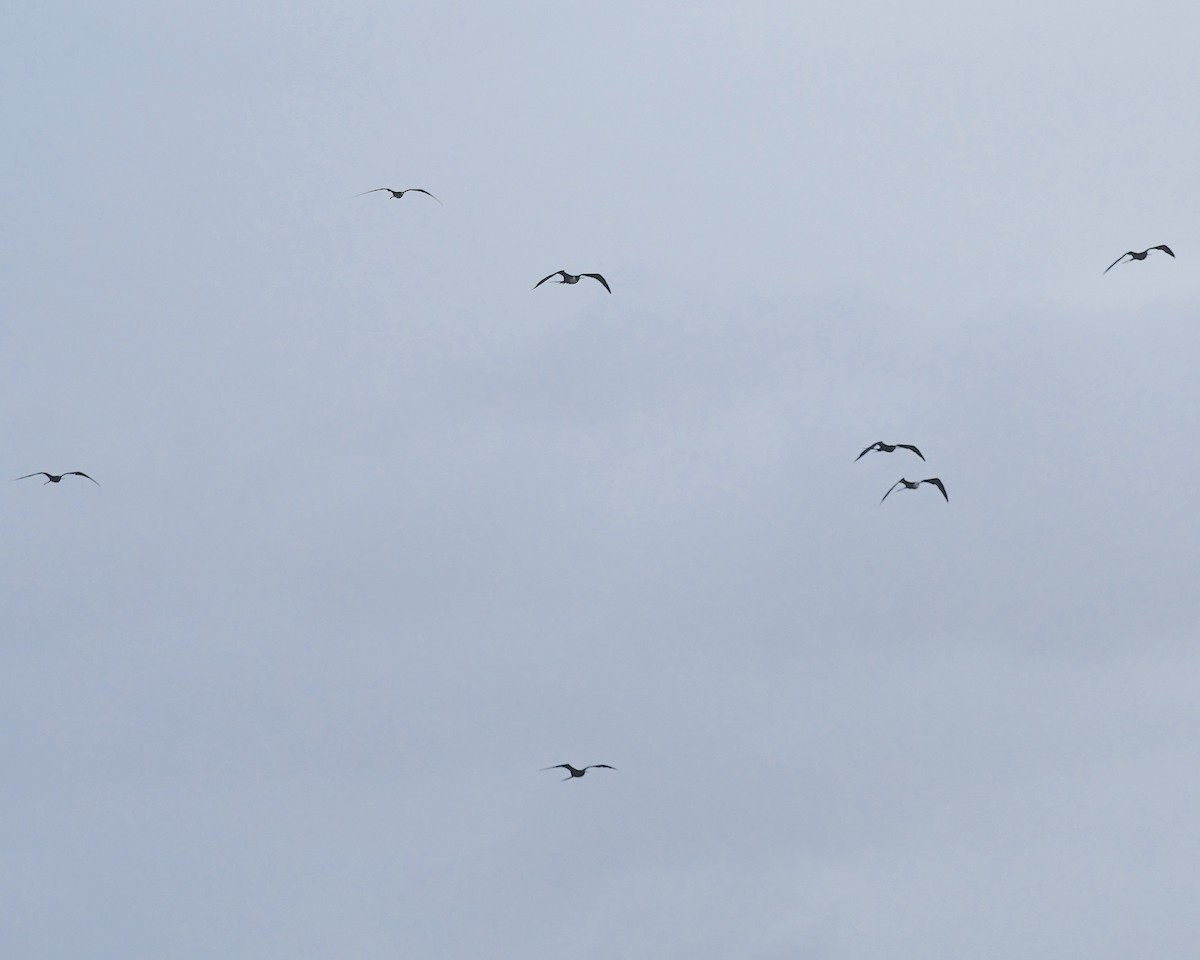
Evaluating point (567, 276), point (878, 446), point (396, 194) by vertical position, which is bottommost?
point (878, 446)

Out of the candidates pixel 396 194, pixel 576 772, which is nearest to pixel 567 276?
pixel 396 194

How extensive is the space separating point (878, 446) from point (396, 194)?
42.5 m

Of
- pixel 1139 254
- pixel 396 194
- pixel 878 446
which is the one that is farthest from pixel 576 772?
pixel 1139 254

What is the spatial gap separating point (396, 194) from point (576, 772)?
4628cm

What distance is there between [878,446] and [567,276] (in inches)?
945

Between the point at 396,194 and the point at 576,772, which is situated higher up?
the point at 396,194

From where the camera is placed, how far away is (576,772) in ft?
349

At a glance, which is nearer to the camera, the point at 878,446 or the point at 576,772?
the point at 878,446

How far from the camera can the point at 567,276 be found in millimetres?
97688

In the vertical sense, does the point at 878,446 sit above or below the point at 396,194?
below

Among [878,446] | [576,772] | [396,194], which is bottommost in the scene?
[576,772]

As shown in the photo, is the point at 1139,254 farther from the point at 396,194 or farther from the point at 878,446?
the point at 396,194

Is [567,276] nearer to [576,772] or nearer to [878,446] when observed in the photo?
[878,446]

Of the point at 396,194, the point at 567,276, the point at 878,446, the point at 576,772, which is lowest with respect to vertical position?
the point at 576,772
